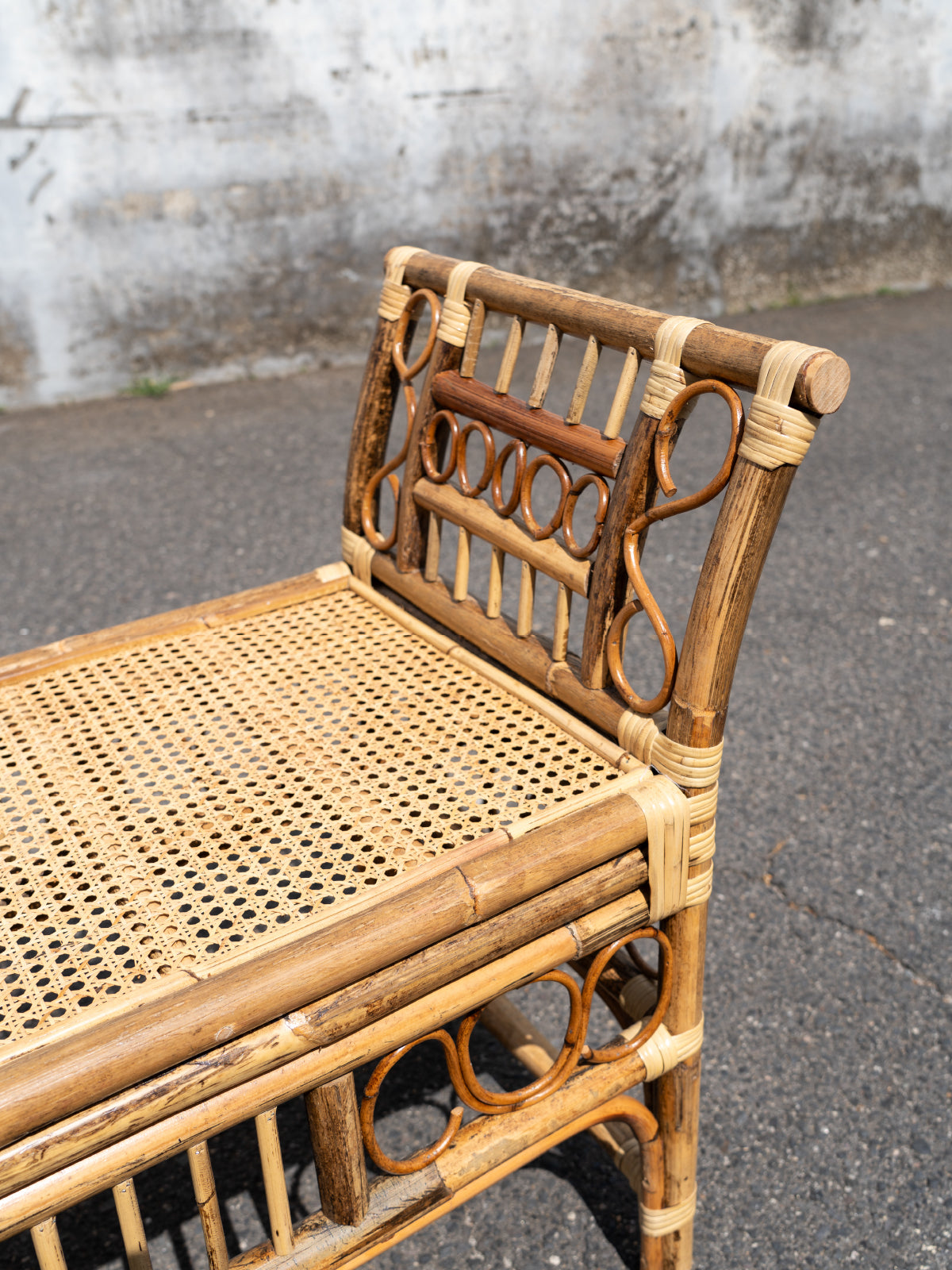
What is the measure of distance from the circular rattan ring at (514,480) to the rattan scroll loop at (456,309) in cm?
15

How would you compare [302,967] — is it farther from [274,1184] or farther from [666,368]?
[666,368]

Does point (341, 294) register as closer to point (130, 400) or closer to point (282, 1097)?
point (130, 400)

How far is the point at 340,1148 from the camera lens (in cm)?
86

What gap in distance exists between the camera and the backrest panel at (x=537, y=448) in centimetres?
94

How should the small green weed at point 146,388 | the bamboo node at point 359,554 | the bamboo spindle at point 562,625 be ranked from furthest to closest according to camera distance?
the small green weed at point 146,388 → the bamboo node at point 359,554 → the bamboo spindle at point 562,625

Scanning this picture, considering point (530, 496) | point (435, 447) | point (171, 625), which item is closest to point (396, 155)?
point (435, 447)

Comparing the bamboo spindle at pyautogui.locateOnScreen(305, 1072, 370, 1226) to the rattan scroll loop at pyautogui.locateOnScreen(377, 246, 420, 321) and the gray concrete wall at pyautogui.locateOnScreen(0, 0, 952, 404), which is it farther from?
the gray concrete wall at pyautogui.locateOnScreen(0, 0, 952, 404)

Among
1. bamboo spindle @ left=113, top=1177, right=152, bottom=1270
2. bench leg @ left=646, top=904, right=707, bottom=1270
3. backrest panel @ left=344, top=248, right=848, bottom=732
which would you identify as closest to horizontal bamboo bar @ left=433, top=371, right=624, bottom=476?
backrest panel @ left=344, top=248, right=848, bottom=732

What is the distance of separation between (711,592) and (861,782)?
47.1 inches

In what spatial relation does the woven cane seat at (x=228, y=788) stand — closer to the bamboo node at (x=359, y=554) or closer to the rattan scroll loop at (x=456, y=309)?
the bamboo node at (x=359, y=554)

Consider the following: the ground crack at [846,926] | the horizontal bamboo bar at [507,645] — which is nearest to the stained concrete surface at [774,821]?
the ground crack at [846,926]

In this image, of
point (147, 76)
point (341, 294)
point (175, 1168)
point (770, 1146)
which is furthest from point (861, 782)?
point (147, 76)

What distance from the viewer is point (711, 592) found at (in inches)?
36.1

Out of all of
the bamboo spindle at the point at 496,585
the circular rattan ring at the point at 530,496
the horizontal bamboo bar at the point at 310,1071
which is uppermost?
the circular rattan ring at the point at 530,496
